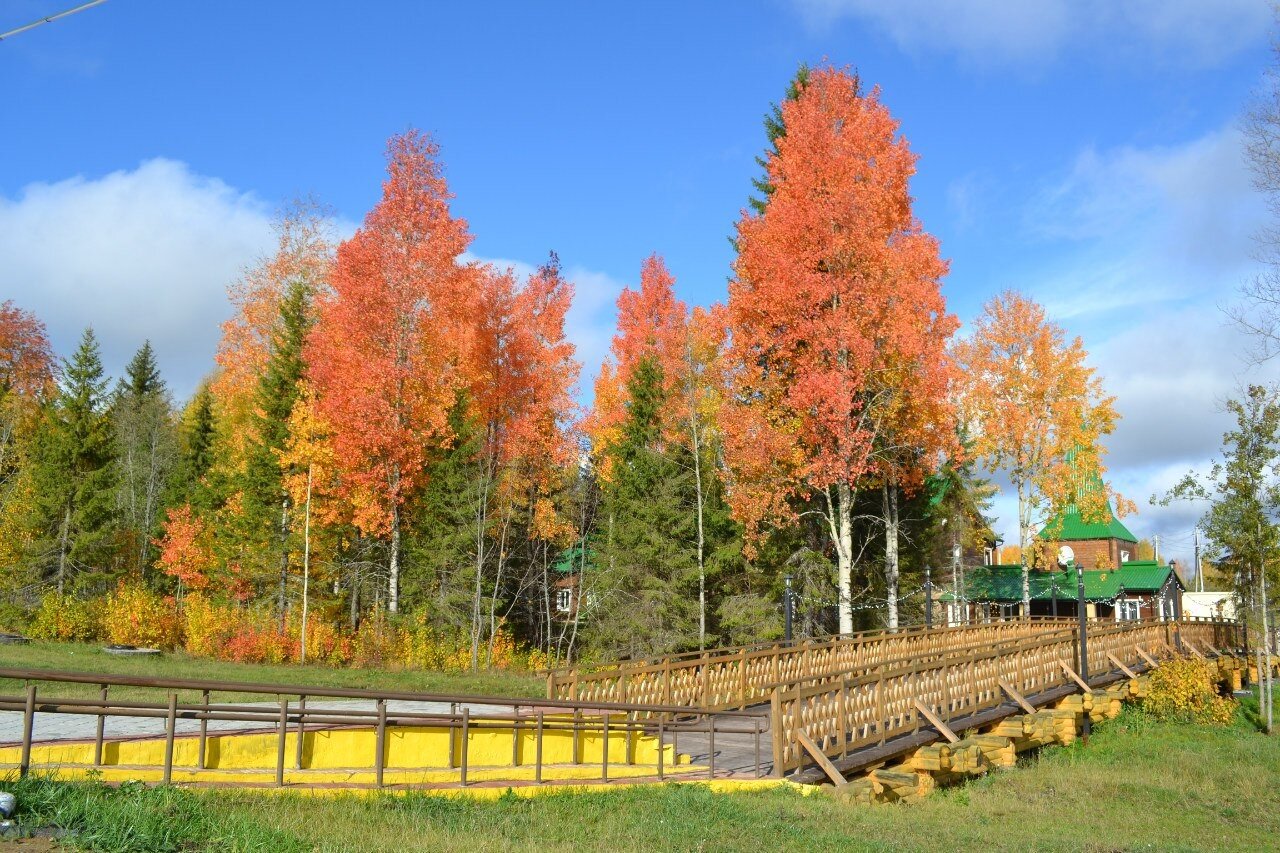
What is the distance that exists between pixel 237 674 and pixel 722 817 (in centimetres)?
1444

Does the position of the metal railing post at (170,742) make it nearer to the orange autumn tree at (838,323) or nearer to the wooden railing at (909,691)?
the wooden railing at (909,691)

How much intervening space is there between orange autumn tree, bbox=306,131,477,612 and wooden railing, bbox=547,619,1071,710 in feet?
43.6

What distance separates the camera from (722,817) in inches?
381

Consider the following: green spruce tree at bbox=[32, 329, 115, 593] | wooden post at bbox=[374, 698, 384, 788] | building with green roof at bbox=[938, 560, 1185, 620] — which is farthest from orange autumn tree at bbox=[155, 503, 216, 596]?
building with green roof at bbox=[938, 560, 1185, 620]

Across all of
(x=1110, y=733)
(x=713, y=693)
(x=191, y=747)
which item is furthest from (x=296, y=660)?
(x=1110, y=733)

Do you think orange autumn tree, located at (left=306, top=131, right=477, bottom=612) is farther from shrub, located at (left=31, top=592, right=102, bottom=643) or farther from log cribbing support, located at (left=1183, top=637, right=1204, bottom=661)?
log cribbing support, located at (left=1183, top=637, right=1204, bottom=661)

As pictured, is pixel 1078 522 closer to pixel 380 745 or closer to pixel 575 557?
pixel 575 557

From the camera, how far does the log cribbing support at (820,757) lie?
1202 cm

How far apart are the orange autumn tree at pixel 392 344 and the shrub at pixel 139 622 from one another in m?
6.41

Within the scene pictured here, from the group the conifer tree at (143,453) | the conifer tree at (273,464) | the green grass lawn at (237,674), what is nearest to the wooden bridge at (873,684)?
the green grass lawn at (237,674)

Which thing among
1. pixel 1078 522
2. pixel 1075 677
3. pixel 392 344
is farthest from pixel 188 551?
pixel 1078 522

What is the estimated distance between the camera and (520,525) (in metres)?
33.4

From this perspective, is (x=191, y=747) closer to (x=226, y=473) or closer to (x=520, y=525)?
(x=520, y=525)

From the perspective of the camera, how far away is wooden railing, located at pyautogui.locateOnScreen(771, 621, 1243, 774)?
12.2 meters
